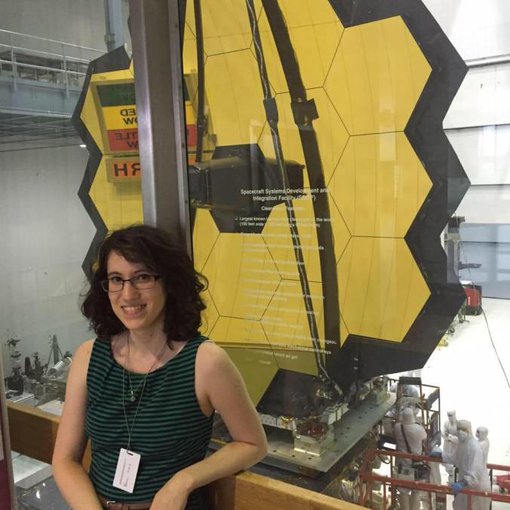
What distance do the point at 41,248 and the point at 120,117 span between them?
29.8 inches

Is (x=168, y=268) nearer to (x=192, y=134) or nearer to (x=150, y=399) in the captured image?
(x=150, y=399)

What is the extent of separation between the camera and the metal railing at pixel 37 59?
1.93 meters

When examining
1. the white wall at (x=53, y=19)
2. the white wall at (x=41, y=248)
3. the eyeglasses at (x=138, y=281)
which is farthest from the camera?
the white wall at (x=41, y=248)

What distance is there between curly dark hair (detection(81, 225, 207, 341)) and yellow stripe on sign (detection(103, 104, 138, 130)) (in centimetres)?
66

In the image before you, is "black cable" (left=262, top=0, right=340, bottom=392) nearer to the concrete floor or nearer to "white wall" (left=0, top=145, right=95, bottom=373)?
the concrete floor

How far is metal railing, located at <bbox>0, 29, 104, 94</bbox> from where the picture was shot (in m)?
1.93

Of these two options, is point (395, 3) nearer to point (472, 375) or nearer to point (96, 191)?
point (472, 375)

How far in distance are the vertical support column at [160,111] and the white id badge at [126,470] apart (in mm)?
649

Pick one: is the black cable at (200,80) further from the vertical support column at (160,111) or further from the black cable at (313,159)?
the black cable at (313,159)

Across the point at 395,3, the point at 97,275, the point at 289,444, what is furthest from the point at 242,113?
the point at 289,444

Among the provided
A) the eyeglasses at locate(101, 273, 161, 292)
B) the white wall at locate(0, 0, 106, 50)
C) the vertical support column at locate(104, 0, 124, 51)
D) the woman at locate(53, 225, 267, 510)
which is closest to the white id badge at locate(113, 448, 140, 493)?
the woman at locate(53, 225, 267, 510)

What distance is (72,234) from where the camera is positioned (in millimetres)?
2094

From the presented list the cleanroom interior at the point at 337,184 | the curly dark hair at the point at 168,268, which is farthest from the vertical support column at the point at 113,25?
the curly dark hair at the point at 168,268

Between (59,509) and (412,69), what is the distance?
2.00m
